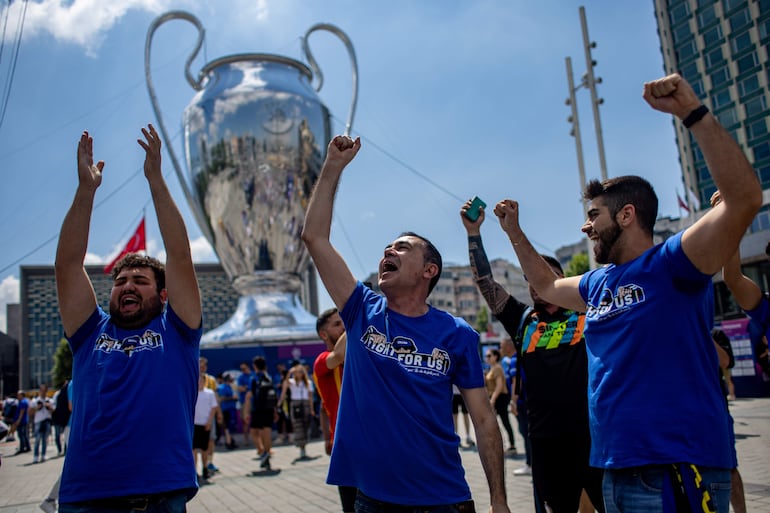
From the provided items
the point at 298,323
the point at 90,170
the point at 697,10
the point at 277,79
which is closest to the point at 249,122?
the point at 277,79

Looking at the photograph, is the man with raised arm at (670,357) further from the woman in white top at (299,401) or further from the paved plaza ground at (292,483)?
the woman in white top at (299,401)

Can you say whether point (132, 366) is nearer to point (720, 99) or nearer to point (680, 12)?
point (720, 99)

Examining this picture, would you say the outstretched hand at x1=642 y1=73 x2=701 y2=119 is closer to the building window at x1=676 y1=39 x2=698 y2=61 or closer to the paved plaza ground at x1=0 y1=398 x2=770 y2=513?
the paved plaza ground at x1=0 y1=398 x2=770 y2=513

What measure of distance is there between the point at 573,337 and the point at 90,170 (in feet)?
8.35

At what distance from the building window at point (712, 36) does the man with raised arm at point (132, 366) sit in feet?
182

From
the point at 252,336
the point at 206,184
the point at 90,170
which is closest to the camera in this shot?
the point at 90,170

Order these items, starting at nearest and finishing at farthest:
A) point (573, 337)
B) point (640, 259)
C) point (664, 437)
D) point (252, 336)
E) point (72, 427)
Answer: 1. point (664, 437)
2. point (640, 259)
3. point (72, 427)
4. point (573, 337)
5. point (252, 336)

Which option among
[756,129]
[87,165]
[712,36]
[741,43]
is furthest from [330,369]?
[712,36]

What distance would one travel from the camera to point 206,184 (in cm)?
1820

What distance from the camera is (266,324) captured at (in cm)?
1805

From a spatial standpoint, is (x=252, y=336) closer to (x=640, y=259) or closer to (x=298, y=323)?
(x=298, y=323)

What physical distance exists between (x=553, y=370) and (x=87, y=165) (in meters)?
2.52

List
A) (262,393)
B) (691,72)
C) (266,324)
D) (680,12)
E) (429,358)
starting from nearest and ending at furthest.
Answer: (429,358)
(262,393)
(266,324)
(691,72)
(680,12)

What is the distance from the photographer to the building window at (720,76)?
48841 millimetres
